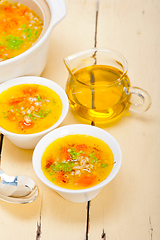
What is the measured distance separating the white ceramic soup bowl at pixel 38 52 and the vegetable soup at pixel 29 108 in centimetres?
10

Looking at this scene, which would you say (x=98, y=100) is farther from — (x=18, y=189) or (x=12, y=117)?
(x=18, y=189)

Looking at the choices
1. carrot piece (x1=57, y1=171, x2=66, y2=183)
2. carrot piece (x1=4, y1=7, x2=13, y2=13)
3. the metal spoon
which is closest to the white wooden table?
the metal spoon

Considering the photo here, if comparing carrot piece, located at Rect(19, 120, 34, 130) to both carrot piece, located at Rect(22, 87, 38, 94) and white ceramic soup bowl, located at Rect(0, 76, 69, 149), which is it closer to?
white ceramic soup bowl, located at Rect(0, 76, 69, 149)

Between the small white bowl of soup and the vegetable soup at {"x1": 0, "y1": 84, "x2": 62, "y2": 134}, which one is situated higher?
the vegetable soup at {"x1": 0, "y1": 84, "x2": 62, "y2": 134}

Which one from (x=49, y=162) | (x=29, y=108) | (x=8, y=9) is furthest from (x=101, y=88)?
(x=8, y=9)

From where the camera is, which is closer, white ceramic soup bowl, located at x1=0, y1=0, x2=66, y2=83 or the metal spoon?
the metal spoon

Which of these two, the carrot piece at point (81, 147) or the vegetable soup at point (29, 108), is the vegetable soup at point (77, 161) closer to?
the carrot piece at point (81, 147)

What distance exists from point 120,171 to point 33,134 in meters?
0.52

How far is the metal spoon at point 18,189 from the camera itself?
1680 mm

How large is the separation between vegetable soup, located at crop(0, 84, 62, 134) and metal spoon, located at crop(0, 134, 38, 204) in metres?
0.25

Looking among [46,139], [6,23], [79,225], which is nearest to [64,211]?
[79,225]

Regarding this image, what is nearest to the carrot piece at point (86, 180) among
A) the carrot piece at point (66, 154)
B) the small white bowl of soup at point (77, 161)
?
the small white bowl of soup at point (77, 161)

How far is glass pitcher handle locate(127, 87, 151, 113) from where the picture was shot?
1941 mm

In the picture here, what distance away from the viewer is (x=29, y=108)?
1.85m
